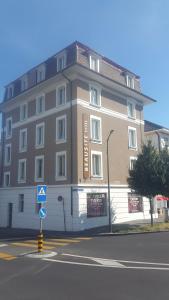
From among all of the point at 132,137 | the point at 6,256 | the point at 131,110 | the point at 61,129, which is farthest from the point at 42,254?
the point at 131,110

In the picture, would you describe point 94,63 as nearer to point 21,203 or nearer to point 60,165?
point 60,165

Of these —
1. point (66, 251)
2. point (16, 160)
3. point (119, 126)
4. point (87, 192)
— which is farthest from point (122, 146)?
point (66, 251)

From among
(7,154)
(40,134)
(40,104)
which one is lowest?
(7,154)

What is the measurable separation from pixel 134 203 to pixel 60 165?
8914 millimetres

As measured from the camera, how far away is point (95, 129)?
2780 cm

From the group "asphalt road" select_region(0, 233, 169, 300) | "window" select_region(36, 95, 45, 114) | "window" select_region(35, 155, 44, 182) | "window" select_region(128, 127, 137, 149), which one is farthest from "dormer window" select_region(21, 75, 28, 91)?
"asphalt road" select_region(0, 233, 169, 300)

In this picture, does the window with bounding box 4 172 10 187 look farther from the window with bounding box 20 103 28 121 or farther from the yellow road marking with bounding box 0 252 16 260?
the yellow road marking with bounding box 0 252 16 260

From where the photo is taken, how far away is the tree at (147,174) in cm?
2331

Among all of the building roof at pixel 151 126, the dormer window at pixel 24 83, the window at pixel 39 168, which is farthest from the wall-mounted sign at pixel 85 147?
the building roof at pixel 151 126

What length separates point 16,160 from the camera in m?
32.2

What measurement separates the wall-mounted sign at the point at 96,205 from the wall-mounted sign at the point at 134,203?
3722mm

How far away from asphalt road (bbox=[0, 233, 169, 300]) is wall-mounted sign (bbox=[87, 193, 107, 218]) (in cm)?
1161

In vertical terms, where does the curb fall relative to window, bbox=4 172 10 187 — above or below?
below

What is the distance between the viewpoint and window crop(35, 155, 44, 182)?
1125 inches
